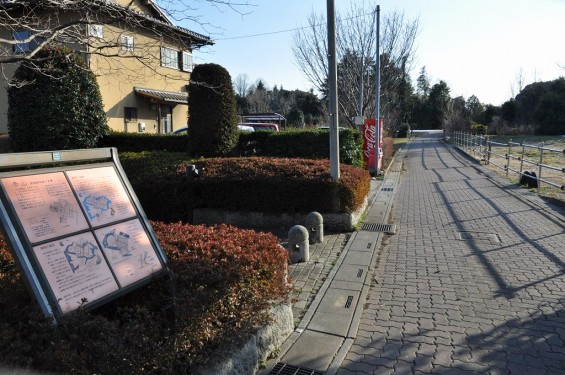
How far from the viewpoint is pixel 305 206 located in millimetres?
7926

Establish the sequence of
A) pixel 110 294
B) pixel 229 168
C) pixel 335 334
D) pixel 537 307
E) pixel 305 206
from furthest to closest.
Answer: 1. pixel 229 168
2. pixel 305 206
3. pixel 537 307
4. pixel 335 334
5. pixel 110 294

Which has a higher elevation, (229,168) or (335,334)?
(229,168)

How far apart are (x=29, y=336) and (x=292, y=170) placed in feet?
20.6

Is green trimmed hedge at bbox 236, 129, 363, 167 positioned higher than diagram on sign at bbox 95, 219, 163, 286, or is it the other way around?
green trimmed hedge at bbox 236, 129, 363, 167

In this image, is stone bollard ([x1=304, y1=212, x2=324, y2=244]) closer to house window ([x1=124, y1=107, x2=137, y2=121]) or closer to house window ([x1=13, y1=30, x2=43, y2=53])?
house window ([x1=13, y1=30, x2=43, y2=53])

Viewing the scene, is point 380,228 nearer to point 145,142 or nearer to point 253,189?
point 253,189

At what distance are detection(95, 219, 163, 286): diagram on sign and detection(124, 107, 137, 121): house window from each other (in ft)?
63.6

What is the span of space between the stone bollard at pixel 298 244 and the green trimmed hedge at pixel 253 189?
5.98 ft

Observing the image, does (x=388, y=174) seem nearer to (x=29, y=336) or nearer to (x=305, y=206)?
(x=305, y=206)

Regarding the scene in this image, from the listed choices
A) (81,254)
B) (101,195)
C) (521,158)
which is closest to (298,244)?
(101,195)

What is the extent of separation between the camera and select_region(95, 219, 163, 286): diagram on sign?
304 centimetres

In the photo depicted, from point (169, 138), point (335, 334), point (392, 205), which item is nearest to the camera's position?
point (335, 334)

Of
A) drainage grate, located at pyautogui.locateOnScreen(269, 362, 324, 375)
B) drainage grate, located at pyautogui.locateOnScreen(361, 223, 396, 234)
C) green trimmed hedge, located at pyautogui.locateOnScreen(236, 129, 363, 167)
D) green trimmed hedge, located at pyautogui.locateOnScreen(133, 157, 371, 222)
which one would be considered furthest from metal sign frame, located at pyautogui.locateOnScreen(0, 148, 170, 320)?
green trimmed hedge, located at pyautogui.locateOnScreen(236, 129, 363, 167)

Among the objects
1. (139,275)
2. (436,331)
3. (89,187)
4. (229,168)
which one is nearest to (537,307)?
(436,331)
